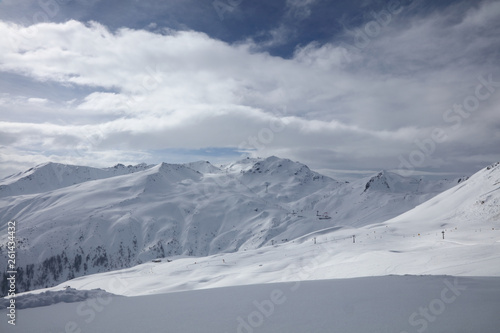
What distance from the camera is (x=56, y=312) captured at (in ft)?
34.7

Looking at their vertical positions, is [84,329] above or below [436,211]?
below

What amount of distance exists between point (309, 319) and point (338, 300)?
2078 mm

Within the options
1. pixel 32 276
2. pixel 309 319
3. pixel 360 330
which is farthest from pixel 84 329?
pixel 32 276

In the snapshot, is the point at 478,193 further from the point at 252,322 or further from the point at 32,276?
the point at 32,276

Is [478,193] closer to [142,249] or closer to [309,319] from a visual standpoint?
[309,319]

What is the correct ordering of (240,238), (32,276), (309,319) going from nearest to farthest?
(309,319), (32,276), (240,238)

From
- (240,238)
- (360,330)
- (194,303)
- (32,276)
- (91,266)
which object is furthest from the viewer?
(240,238)

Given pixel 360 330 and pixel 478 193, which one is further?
pixel 478 193

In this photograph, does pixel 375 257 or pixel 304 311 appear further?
pixel 375 257

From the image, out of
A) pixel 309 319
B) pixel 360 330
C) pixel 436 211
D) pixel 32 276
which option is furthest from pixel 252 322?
pixel 32 276

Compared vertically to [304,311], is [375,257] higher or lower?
lower

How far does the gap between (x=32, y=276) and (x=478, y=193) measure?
188082 millimetres

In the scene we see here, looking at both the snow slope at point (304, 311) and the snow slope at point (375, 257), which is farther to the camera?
the snow slope at point (375, 257)

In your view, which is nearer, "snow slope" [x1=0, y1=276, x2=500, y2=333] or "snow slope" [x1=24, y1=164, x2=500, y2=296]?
"snow slope" [x1=0, y1=276, x2=500, y2=333]
